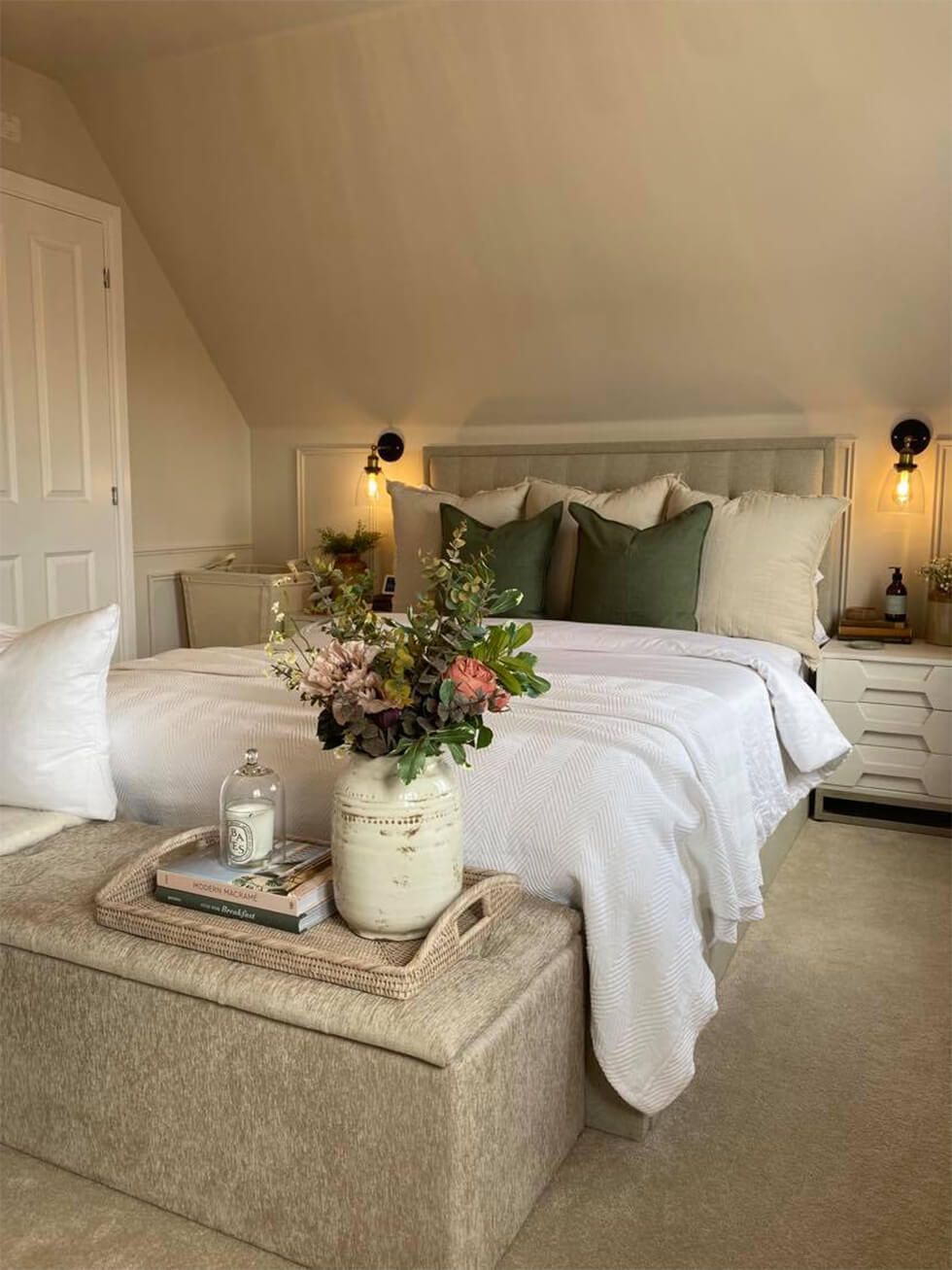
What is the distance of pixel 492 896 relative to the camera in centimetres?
182

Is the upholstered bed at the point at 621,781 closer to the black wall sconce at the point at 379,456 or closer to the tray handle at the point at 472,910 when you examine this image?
the tray handle at the point at 472,910

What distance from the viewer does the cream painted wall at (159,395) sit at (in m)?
4.14

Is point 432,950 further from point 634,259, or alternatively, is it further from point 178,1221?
point 634,259

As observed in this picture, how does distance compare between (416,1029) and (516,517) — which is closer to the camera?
(416,1029)

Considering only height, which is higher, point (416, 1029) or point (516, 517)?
point (516, 517)

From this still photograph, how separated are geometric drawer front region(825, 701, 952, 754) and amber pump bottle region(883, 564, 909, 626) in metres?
0.42

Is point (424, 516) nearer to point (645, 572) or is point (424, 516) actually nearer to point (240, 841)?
point (645, 572)

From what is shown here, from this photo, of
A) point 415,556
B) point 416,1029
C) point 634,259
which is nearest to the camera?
point 416,1029

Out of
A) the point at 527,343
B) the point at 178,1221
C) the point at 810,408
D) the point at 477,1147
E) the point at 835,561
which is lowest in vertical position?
the point at 178,1221

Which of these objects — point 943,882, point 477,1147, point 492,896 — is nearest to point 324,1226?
point 477,1147

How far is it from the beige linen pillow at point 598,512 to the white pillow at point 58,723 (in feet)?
6.24

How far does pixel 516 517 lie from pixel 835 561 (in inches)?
47.6

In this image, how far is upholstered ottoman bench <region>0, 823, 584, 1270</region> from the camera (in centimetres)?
151

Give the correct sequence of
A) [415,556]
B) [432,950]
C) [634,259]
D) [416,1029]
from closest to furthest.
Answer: [416,1029] → [432,950] → [634,259] → [415,556]
